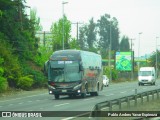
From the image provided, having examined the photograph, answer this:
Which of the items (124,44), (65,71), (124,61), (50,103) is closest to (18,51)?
(65,71)

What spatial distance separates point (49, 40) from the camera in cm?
10650

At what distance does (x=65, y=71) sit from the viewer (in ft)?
122

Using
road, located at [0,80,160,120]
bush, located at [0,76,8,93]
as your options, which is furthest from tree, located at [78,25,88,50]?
road, located at [0,80,160,120]

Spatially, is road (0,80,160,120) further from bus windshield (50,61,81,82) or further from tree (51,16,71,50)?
tree (51,16,71,50)

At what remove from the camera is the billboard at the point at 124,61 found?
104312 mm

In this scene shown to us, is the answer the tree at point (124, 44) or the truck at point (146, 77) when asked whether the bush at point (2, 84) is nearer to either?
the truck at point (146, 77)

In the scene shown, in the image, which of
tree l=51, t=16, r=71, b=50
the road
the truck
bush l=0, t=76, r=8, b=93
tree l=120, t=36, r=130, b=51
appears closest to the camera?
the road

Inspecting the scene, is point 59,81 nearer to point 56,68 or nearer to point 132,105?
point 56,68

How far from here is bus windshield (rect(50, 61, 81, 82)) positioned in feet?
122

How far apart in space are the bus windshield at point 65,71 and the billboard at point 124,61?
67329 millimetres

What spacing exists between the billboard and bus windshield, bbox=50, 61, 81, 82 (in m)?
67.3

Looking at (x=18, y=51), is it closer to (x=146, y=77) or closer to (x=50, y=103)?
(x=146, y=77)

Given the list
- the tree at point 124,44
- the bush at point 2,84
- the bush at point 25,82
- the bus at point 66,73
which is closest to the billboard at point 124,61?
the bush at point 25,82

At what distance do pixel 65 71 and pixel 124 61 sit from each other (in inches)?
2707
